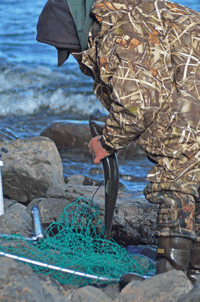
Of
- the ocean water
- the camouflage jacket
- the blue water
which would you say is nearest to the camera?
the camouflage jacket

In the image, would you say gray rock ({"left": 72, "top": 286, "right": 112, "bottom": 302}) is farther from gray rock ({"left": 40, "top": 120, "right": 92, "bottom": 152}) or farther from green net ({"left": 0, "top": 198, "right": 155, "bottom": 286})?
gray rock ({"left": 40, "top": 120, "right": 92, "bottom": 152})

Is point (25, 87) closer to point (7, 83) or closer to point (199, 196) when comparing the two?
point (7, 83)

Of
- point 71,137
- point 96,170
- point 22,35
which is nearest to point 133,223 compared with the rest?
point 96,170

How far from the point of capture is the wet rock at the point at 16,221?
11.8 ft

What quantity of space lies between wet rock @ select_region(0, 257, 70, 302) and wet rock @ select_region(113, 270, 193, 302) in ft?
1.28

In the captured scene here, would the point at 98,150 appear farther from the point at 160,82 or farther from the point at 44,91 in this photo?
the point at 44,91

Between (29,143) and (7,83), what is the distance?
13.2 m

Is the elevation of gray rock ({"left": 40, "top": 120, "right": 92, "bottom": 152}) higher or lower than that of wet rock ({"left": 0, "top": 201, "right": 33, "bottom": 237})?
lower

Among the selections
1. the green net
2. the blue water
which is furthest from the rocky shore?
the blue water

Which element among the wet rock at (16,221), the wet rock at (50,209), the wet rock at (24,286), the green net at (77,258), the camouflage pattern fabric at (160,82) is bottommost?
the wet rock at (50,209)

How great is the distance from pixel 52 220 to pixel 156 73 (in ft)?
7.11

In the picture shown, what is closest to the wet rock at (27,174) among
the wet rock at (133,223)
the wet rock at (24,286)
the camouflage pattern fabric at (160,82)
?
the wet rock at (133,223)

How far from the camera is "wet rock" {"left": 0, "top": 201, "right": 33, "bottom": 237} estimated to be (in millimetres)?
3596

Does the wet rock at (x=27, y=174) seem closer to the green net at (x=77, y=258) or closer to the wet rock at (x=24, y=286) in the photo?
the green net at (x=77, y=258)
